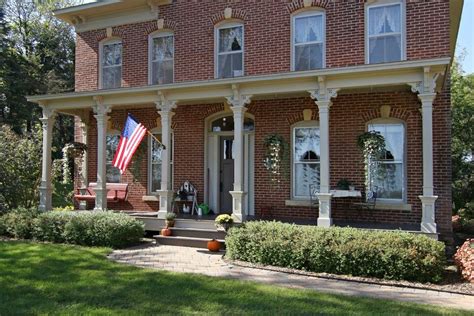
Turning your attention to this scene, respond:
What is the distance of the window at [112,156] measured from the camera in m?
13.6

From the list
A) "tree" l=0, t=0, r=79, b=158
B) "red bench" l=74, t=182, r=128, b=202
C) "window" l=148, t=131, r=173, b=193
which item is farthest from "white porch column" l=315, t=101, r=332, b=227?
"tree" l=0, t=0, r=79, b=158

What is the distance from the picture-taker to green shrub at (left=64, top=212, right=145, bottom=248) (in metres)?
9.91

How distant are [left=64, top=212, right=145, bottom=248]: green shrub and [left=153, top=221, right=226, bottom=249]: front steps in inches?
24.2

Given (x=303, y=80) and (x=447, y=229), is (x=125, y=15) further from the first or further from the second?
(x=447, y=229)

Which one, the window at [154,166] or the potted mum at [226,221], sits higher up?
the window at [154,166]

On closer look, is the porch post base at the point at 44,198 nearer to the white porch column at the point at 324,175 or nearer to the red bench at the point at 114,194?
the red bench at the point at 114,194

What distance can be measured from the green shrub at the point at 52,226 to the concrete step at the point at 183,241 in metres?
2.25

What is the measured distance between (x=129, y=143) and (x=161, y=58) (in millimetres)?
3658

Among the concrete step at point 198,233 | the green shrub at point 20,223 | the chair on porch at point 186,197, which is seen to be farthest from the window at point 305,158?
the green shrub at point 20,223

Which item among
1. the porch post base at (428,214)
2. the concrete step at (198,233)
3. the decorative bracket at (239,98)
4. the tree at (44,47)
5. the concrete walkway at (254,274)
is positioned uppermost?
the tree at (44,47)

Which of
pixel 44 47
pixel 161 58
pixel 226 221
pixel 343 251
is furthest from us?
pixel 44 47

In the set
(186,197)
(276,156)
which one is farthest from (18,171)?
(276,156)

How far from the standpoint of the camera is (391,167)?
10.4 m

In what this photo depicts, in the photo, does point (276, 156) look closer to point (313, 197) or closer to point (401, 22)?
point (313, 197)
